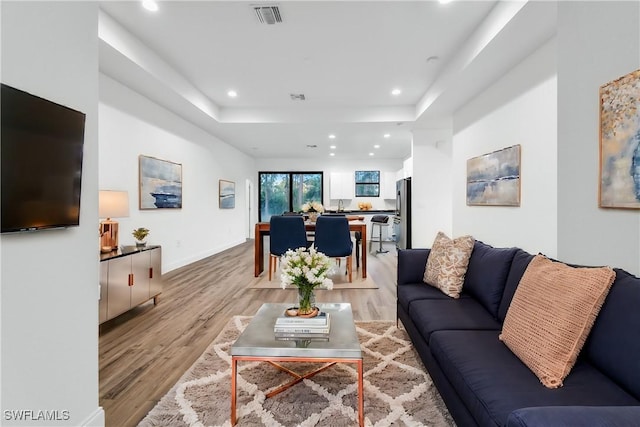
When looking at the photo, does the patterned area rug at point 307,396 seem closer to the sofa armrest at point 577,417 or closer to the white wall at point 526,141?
the sofa armrest at point 577,417

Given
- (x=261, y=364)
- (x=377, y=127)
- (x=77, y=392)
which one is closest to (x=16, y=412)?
(x=77, y=392)

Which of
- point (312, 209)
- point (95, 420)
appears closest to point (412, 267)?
point (95, 420)

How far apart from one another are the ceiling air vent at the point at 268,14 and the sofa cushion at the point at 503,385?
114 inches

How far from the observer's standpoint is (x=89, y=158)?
1688 mm

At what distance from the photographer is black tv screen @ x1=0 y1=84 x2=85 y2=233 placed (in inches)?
47.6

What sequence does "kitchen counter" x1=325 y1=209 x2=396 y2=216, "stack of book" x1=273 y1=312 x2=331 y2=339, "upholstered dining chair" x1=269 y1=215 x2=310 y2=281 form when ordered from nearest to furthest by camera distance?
"stack of book" x1=273 y1=312 x2=331 y2=339 < "upholstered dining chair" x1=269 y1=215 x2=310 y2=281 < "kitchen counter" x1=325 y1=209 x2=396 y2=216

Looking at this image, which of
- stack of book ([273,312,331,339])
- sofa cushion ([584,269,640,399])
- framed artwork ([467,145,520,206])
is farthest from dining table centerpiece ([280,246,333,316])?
framed artwork ([467,145,520,206])

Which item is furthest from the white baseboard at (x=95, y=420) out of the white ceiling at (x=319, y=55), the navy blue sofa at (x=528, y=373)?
the white ceiling at (x=319, y=55)

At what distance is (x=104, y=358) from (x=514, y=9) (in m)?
4.13

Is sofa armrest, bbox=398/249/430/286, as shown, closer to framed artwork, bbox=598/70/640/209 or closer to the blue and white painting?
framed artwork, bbox=598/70/640/209

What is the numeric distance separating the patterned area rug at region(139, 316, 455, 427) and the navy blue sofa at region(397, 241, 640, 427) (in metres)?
0.22

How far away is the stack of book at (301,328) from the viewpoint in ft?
6.10

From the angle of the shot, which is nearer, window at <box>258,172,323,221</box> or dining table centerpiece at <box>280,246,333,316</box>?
dining table centerpiece at <box>280,246,333,316</box>

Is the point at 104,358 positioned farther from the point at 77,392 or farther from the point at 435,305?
the point at 435,305
